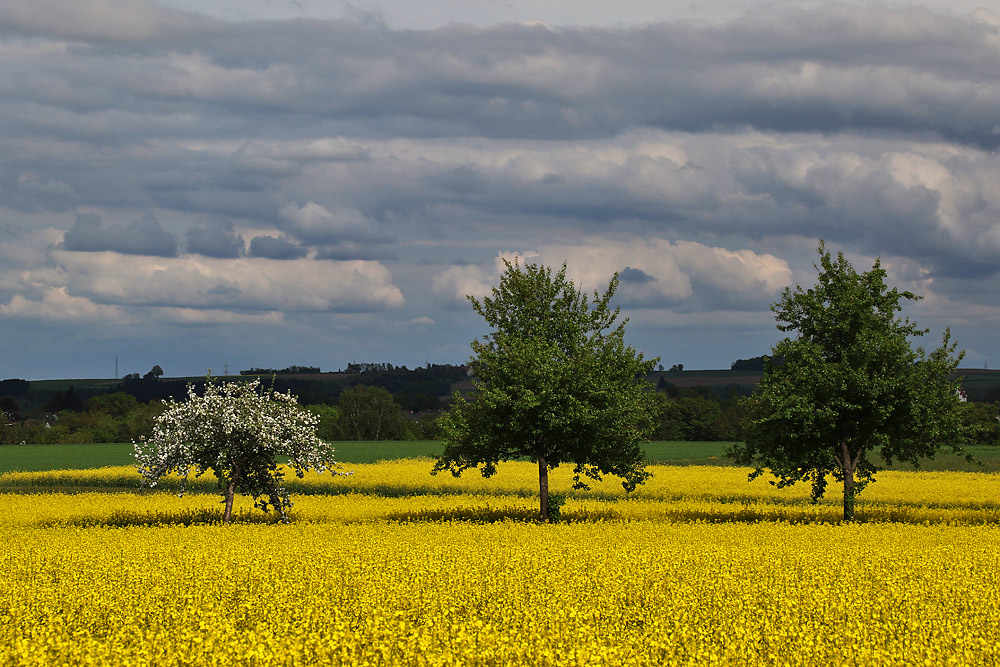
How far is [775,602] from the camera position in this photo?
15.4 meters

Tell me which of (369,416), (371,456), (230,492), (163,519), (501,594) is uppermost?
(369,416)

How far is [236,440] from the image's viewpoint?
29562mm

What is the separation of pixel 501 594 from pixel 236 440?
16111 millimetres

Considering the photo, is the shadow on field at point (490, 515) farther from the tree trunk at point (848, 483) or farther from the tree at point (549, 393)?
the tree trunk at point (848, 483)

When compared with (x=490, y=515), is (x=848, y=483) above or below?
above

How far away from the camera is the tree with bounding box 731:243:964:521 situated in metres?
30.8

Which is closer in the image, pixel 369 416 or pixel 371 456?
pixel 371 456

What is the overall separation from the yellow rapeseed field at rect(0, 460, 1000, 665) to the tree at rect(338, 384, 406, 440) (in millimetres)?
95244

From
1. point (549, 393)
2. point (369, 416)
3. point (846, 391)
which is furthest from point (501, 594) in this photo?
point (369, 416)

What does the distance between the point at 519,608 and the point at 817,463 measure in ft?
66.8

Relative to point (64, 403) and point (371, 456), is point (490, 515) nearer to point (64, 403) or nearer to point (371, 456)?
point (371, 456)

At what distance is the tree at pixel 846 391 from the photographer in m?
30.8

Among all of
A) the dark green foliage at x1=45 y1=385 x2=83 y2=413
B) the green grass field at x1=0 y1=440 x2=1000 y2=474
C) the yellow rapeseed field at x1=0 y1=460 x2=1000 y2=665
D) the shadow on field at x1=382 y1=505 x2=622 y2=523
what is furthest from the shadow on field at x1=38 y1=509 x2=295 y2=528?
the dark green foliage at x1=45 y1=385 x2=83 y2=413

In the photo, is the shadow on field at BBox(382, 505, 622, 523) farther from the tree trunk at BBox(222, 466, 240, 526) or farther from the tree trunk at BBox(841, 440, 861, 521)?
the tree trunk at BBox(841, 440, 861, 521)
